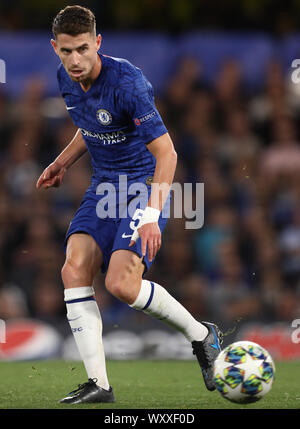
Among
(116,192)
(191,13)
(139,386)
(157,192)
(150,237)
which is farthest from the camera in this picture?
(191,13)

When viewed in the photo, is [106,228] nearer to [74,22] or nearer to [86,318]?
[86,318]

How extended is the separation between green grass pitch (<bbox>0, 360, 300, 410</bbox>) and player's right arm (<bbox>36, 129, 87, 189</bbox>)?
1.35 meters

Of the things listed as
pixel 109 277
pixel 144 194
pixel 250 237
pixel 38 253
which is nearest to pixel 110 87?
pixel 144 194

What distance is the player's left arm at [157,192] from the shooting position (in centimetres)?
514

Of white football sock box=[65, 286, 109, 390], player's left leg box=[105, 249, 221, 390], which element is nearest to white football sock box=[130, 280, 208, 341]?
player's left leg box=[105, 249, 221, 390]

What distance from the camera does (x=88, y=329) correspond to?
535 centimetres

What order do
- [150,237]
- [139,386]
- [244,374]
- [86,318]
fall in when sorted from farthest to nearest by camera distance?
[139,386]
[86,318]
[150,237]
[244,374]

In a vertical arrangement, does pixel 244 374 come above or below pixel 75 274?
below

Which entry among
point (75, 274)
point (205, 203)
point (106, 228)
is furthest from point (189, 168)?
point (75, 274)

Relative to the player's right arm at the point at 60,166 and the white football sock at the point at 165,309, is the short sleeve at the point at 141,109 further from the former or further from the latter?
the white football sock at the point at 165,309

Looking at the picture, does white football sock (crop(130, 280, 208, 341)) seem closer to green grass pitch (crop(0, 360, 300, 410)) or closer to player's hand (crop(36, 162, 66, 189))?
green grass pitch (crop(0, 360, 300, 410))

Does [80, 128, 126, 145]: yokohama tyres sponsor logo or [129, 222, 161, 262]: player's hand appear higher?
[80, 128, 126, 145]: yokohama tyres sponsor logo

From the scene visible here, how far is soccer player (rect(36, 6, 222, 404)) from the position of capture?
528 cm

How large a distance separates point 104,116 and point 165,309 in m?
1.22
